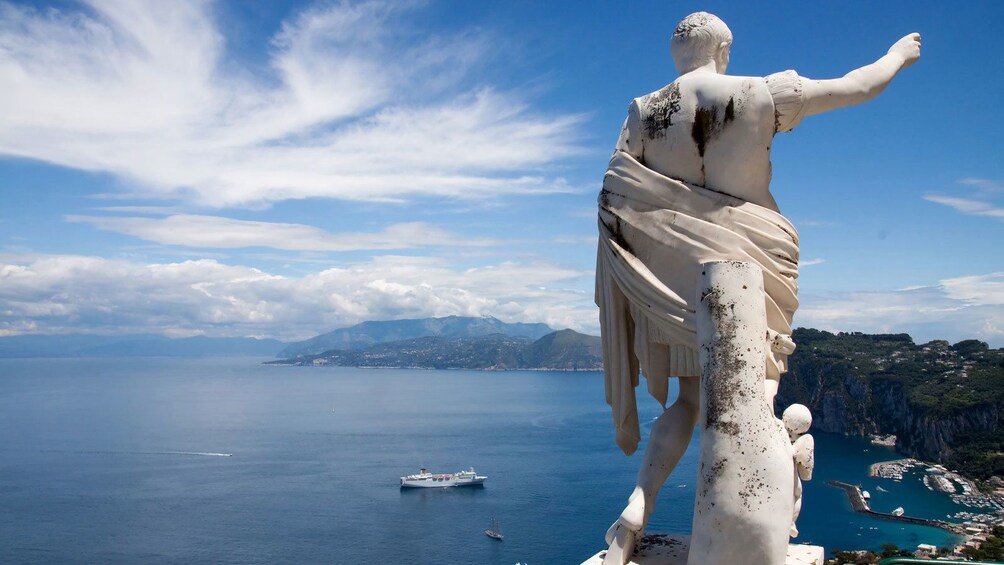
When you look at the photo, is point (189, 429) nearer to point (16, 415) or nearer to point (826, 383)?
point (16, 415)

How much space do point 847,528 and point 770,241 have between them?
64.8 meters

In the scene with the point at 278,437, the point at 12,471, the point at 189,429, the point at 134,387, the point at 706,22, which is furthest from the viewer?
the point at 134,387

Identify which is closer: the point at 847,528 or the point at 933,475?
the point at 847,528

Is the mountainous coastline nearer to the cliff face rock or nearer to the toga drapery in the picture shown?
the cliff face rock

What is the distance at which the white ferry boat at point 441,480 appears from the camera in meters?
71.2

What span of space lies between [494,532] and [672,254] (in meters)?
54.6

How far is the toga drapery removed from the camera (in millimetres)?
5262

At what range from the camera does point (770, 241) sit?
17.4 ft

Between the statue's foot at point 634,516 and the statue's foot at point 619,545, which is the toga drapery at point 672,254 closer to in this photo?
the statue's foot at point 634,516

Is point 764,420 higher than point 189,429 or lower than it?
higher

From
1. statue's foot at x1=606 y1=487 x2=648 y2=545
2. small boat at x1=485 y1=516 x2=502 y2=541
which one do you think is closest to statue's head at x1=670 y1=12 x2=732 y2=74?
statue's foot at x1=606 y1=487 x2=648 y2=545

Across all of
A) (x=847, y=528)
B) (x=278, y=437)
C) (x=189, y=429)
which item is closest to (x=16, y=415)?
(x=189, y=429)

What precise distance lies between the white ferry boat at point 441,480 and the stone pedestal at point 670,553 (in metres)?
67.5

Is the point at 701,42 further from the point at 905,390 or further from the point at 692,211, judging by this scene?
the point at 905,390
